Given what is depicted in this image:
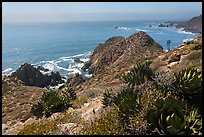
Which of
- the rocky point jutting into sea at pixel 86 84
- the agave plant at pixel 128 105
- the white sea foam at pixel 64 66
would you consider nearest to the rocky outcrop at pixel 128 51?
the rocky point jutting into sea at pixel 86 84

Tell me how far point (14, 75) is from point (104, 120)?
65.8 meters

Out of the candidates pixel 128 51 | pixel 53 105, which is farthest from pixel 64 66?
pixel 53 105

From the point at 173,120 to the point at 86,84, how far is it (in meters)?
37.1

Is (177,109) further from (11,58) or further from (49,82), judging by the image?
(11,58)

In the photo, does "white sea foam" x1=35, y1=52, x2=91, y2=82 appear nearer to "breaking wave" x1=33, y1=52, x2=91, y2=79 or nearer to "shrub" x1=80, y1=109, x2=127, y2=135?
"breaking wave" x1=33, y1=52, x2=91, y2=79

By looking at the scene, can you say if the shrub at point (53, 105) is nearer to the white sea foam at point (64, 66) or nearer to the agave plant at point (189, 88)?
the agave plant at point (189, 88)

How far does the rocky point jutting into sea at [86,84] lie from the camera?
11712 millimetres

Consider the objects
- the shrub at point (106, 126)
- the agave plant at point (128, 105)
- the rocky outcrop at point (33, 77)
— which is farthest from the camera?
the rocky outcrop at point (33, 77)

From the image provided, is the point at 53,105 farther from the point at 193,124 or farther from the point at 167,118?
the point at 193,124

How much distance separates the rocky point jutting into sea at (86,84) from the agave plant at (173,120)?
0.45 meters

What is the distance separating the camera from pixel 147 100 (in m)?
9.69

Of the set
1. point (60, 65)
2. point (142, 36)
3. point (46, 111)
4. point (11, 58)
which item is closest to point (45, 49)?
point (11, 58)

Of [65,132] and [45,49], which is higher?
[65,132]

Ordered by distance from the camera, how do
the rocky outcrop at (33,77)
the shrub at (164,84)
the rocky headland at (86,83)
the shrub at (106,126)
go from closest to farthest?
the shrub at (106,126) < the shrub at (164,84) < the rocky headland at (86,83) < the rocky outcrop at (33,77)
